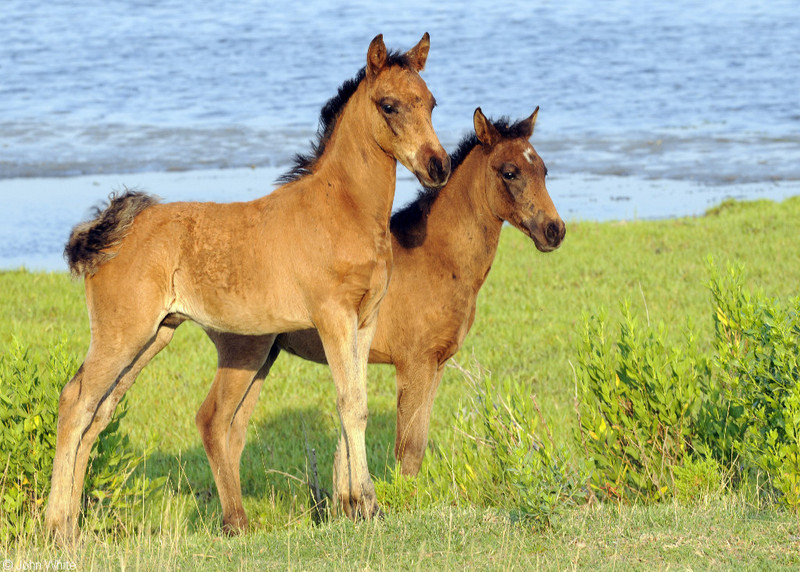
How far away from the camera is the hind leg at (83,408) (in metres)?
5.79

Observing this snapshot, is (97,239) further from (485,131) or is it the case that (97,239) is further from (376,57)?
(485,131)

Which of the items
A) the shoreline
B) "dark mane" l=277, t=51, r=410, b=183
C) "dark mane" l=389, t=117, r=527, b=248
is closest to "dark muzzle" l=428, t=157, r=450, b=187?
"dark mane" l=277, t=51, r=410, b=183

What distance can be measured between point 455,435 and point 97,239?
2543mm

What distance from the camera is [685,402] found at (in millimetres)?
6375

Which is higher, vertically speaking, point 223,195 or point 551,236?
point 551,236

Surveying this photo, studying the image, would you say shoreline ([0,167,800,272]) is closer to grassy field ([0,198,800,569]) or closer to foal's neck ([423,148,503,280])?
grassy field ([0,198,800,569])

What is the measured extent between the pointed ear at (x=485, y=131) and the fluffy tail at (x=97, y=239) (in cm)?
224

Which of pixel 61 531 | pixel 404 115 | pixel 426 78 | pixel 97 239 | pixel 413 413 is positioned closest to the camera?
pixel 404 115

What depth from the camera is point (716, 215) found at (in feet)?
53.1

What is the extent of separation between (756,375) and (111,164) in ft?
55.9

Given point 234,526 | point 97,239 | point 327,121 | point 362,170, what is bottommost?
point 234,526

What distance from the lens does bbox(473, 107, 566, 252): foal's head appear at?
641cm

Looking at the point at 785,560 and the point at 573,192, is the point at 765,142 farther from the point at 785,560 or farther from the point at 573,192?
the point at 785,560

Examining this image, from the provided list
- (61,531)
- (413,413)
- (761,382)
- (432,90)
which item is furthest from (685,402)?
(432,90)
